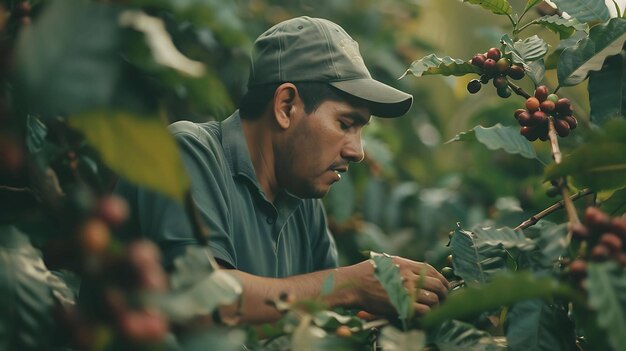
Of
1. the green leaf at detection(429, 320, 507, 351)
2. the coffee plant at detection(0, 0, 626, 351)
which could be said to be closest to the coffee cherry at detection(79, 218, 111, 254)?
the coffee plant at detection(0, 0, 626, 351)

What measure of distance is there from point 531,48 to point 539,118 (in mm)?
219

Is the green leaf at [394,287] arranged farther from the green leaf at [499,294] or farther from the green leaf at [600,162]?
the green leaf at [600,162]

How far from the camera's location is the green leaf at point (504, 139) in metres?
1.70

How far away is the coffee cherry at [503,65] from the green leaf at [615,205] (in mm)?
370

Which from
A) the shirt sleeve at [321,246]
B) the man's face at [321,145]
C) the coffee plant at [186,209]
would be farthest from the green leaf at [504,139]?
the shirt sleeve at [321,246]

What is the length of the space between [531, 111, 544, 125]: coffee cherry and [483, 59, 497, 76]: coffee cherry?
0.15 m

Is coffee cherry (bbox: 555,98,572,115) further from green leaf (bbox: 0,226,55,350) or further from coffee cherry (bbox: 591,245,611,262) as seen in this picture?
green leaf (bbox: 0,226,55,350)

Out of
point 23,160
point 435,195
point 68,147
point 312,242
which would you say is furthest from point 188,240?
point 435,195

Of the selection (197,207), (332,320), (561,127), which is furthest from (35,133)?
(561,127)

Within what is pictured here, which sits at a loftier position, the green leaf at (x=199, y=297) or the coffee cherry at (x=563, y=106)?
the green leaf at (x=199, y=297)

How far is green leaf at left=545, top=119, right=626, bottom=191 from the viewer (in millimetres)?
1504

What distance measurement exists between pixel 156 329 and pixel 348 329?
0.53 metres

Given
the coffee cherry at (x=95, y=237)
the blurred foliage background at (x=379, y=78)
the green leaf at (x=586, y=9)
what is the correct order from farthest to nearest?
the green leaf at (x=586, y=9), the blurred foliage background at (x=379, y=78), the coffee cherry at (x=95, y=237)

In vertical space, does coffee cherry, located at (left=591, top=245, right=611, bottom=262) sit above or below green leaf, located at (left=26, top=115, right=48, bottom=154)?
below
